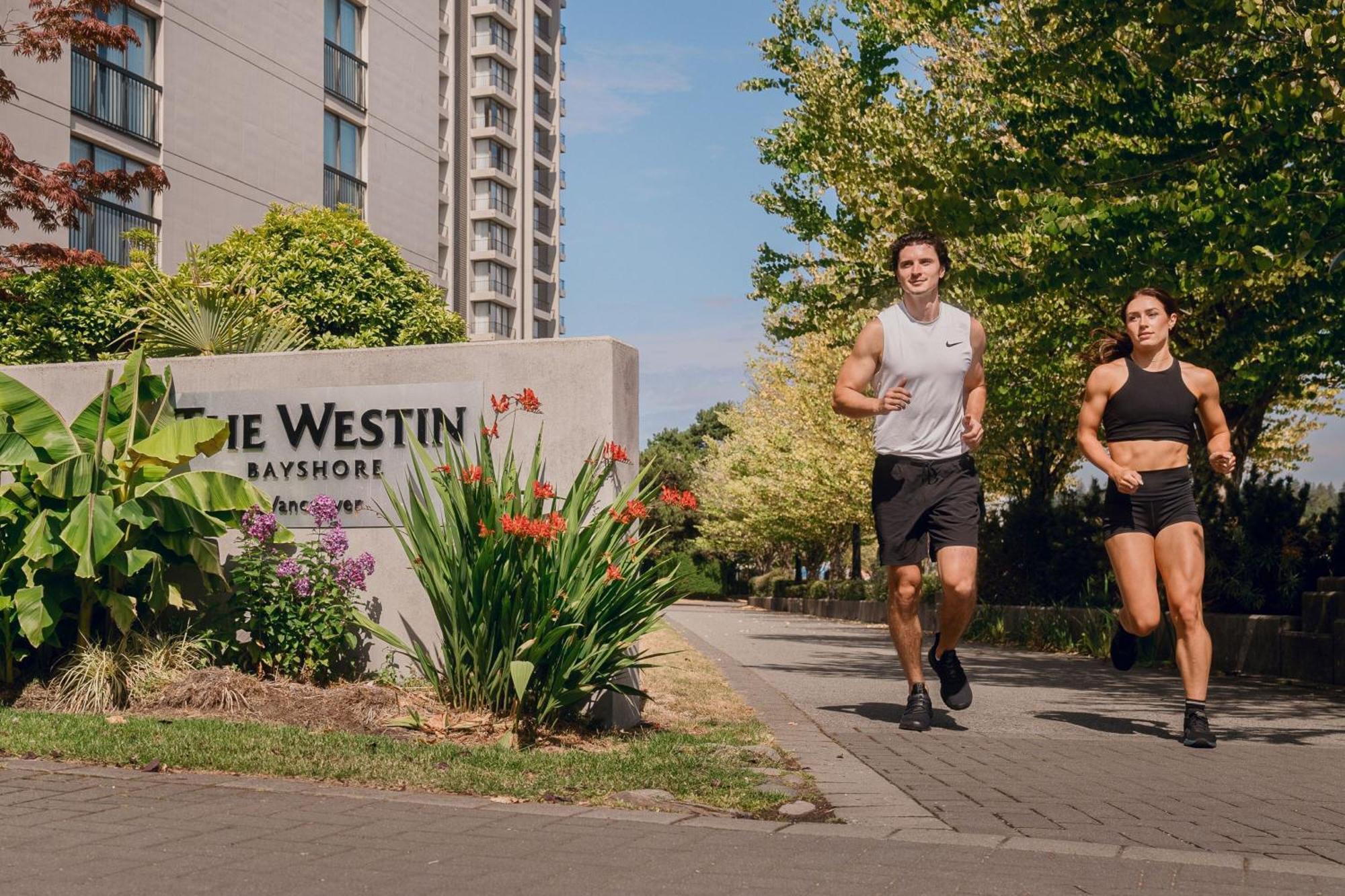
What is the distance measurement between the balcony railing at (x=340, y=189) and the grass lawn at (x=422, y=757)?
29762 mm

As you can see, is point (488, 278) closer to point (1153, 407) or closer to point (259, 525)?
point (259, 525)

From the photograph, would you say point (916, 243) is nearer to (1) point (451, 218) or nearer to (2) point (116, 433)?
(2) point (116, 433)

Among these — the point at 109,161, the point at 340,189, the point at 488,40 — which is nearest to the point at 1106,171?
the point at 109,161

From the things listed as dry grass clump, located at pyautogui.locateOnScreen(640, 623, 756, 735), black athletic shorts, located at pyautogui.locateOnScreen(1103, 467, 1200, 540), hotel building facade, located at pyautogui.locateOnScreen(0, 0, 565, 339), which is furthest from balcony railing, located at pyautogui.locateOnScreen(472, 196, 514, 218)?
black athletic shorts, located at pyautogui.locateOnScreen(1103, 467, 1200, 540)

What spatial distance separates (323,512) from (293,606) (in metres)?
0.59

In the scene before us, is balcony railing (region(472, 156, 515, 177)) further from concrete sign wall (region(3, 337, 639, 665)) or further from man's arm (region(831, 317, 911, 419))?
man's arm (region(831, 317, 911, 419))

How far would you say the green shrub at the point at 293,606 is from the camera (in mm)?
7781

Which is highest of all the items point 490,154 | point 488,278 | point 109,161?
point 490,154

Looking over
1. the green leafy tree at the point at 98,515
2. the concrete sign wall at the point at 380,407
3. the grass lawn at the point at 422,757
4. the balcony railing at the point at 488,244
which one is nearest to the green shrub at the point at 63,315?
the concrete sign wall at the point at 380,407

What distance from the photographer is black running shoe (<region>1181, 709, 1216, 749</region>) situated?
688 cm

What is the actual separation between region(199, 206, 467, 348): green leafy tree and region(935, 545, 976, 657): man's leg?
33.9 feet

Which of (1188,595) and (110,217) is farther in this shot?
(110,217)

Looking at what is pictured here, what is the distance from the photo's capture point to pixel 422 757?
5754 millimetres

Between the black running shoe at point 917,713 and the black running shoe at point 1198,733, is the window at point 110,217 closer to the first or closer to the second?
the black running shoe at point 917,713
